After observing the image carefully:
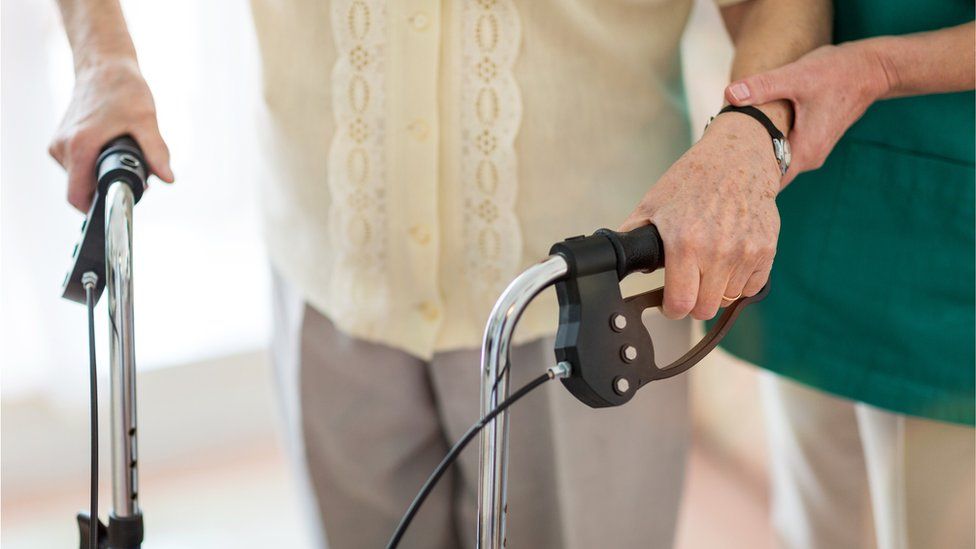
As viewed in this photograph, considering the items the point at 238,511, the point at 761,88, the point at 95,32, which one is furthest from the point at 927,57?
the point at 238,511

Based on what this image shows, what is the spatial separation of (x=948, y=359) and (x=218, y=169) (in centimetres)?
140

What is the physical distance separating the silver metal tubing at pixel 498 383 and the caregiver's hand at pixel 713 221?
0.32 ft

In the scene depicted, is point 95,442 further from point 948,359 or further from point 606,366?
point 948,359

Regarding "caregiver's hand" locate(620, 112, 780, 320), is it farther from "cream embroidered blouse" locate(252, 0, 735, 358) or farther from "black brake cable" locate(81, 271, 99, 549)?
"black brake cable" locate(81, 271, 99, 549)


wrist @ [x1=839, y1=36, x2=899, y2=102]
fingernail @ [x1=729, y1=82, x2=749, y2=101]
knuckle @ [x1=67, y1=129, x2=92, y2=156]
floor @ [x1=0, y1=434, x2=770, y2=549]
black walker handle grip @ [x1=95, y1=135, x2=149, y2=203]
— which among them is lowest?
floor @ [x1=0, y1=434, x2=770, y2=549]

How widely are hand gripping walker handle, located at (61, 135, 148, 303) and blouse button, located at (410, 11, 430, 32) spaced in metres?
0.29

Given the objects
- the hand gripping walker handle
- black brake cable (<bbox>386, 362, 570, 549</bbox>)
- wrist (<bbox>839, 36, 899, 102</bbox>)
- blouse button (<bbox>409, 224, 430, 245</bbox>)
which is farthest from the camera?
blouse button (<bbox>409, 224, 430, 245</bbox>)

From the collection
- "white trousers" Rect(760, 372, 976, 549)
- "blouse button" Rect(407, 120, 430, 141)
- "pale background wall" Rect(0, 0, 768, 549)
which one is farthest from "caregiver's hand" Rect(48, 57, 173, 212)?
"pale background wall" Rect(0, 0, 768, 549)

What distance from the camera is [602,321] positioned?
65 cm

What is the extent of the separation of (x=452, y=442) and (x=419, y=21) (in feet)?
1.61

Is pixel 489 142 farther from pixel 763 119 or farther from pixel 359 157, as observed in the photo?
pixel 763 119

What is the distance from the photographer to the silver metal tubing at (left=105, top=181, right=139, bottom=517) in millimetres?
700

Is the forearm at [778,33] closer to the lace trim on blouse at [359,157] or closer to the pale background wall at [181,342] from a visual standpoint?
the lace trim on blouse at [359,157]

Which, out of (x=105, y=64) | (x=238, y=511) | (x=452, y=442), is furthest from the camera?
(x=238, y=511)
